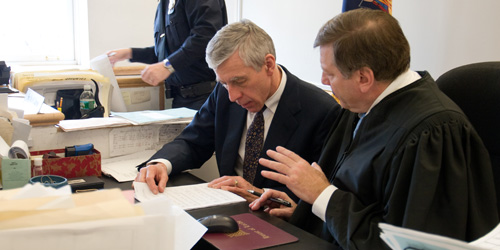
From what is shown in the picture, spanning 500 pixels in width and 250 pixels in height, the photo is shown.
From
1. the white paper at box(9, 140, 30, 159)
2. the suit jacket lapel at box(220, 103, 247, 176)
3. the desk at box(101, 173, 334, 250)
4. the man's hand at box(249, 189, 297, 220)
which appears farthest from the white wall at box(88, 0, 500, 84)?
the white paper at box(9, 140, 30, 159)

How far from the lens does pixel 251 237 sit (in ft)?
4.30

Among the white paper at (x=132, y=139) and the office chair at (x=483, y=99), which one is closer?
the office chair at (x=483, y=99)

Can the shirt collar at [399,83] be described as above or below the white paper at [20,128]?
above

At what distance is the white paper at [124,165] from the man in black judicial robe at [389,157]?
67 cm

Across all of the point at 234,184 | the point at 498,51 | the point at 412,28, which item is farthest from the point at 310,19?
the point at 234,184

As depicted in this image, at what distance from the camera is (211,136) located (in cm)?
216

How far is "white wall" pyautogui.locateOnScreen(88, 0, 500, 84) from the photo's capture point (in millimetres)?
2581

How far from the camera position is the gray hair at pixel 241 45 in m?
1.85

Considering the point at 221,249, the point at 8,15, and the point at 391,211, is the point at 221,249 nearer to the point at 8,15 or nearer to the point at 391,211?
the point at 391,211

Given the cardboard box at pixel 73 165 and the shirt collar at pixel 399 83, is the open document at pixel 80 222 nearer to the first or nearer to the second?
Result: the shirt collar at pixel 399 83

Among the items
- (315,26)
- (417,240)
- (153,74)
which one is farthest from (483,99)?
(315,26)

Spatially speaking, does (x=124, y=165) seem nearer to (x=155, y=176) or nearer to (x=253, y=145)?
(x=155, y=176)

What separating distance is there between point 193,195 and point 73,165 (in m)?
0.46

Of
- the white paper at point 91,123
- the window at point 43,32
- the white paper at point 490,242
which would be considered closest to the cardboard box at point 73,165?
the white paper at point 91,123
